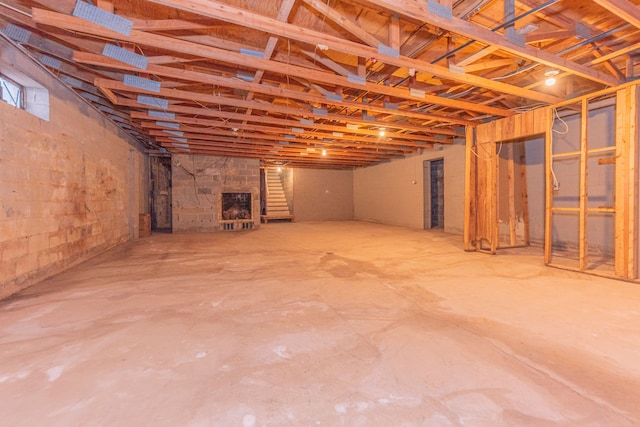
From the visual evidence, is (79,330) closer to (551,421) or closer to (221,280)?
(221,280)

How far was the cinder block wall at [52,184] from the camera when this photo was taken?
9.34 ft

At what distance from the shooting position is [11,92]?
10.3 ft

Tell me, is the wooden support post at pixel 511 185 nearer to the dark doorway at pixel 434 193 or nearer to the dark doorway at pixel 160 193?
the dark doorway at pixel 434 193

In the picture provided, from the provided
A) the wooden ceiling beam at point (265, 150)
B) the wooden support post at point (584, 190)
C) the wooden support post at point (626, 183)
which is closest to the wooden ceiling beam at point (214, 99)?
the wooden support post at point (584, 190)

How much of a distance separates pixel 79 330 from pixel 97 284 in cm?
137

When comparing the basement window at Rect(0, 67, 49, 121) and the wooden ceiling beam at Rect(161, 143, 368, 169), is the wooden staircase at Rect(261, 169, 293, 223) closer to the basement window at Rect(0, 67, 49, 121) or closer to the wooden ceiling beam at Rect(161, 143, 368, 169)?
the wooden ceiling beam at Rect(161, 143, 368, 169)

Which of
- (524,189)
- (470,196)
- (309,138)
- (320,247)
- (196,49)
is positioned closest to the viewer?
(196,49)

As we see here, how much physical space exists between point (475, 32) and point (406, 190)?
6908 millimetres

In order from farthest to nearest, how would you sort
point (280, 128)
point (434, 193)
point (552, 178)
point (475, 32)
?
point (434, 193), point (280, 128), point (552, 178), point (475, 32)

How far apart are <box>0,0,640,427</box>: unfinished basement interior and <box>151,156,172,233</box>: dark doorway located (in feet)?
9.59

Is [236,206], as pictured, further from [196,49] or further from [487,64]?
[487,64]

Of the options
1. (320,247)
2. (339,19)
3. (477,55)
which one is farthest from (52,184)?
(477,55)

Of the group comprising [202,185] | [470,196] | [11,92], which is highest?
[11,92]

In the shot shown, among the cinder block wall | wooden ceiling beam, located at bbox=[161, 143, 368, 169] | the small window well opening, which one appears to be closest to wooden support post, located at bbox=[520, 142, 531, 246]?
wooden ceiling beam, located at bbox=[161, 143, 368, 169]
